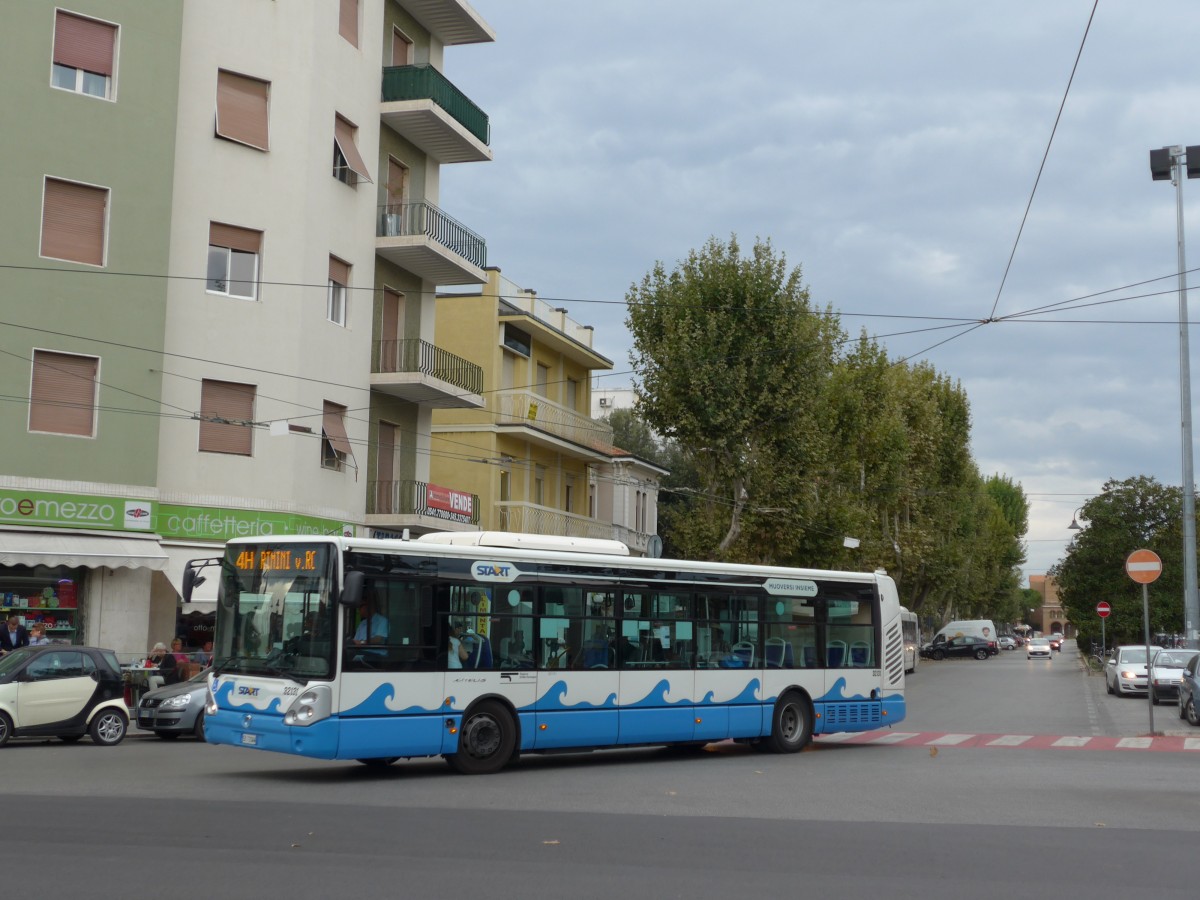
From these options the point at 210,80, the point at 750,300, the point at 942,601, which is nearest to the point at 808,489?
the point at 750,300

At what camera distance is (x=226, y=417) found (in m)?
28.3

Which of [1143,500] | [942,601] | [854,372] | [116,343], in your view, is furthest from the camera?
[942,601]

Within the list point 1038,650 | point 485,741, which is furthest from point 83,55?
point 1038,650

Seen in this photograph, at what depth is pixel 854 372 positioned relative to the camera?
56625 millimetres

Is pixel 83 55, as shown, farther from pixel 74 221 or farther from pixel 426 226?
pixel 426 226

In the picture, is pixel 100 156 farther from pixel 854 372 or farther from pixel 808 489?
pixel 854 372

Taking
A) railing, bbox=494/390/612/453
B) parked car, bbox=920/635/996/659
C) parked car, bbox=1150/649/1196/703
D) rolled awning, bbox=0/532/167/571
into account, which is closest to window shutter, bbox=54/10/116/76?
rolled awning, bbox=0/532/167/571

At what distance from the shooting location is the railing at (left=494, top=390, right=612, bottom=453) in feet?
139

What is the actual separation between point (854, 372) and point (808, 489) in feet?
42.6

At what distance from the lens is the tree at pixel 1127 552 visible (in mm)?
51812

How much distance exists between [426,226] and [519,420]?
9642 mm

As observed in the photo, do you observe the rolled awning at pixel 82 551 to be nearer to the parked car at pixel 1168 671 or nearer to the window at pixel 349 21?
the window at pixel 349 21

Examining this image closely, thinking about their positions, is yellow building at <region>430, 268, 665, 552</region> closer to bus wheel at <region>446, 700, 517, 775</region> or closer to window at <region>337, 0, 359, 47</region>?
Result: window at <region>337, 0, 359, 47</region>

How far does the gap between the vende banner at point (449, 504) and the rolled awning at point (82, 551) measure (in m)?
8.19
